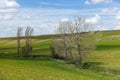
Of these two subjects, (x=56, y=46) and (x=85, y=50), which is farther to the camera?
(x=56, y=46)

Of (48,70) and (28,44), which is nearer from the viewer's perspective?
(48,70)

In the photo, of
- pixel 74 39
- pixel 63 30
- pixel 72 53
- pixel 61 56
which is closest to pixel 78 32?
pixel 74 39

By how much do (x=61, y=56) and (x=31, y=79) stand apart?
73.1 m

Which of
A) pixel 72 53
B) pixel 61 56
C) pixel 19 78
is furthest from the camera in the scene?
pixel 61 56

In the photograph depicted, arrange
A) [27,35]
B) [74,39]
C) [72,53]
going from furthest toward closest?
[27,35] < [72,53] < [74,39]

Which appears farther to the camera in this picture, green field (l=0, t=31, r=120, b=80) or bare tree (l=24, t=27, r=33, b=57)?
bare tree (l=24, t=27, r=33, b=57)

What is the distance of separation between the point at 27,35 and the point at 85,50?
196ft

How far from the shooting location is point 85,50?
240 feet

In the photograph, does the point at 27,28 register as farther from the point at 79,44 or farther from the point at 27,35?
the point at 79,44

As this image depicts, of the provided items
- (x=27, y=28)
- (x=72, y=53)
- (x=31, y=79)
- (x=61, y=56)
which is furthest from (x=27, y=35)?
(x=31, y=79)

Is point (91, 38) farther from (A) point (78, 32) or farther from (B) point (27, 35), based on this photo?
(B) point (27, 35)

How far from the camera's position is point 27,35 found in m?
129

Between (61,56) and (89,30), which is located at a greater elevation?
(89,30)

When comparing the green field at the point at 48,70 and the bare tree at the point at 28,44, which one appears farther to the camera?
the bare tree at the point at 28,44
